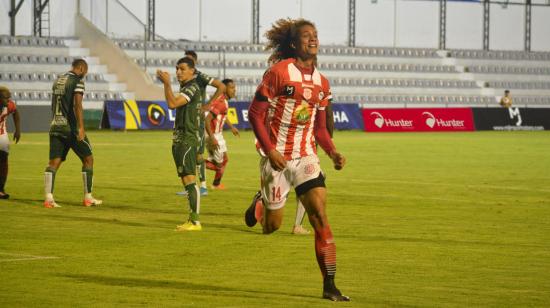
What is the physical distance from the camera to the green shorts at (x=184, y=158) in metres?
13.2

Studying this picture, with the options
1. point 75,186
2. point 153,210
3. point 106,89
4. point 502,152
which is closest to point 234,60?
point 106,89

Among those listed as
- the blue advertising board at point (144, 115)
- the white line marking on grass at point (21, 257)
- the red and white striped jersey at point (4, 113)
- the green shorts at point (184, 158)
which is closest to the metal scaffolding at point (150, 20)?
the blue advertising board at point (144, 115)

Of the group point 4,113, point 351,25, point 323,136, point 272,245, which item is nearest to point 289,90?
point 323,136

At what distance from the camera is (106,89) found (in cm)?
4925

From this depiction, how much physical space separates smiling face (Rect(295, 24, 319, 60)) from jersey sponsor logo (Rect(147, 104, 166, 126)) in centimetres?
3668

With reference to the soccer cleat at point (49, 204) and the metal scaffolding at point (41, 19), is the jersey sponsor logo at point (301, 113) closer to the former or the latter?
the soccer cleat at point (49, 204)

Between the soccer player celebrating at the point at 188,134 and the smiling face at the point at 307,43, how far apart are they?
4.29 meters

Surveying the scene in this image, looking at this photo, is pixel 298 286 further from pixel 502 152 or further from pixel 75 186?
pixel 502 152

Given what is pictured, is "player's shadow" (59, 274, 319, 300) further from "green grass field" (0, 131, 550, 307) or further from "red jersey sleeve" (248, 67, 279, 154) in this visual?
"red jersey sleeve" (248, 67, 279, 154)

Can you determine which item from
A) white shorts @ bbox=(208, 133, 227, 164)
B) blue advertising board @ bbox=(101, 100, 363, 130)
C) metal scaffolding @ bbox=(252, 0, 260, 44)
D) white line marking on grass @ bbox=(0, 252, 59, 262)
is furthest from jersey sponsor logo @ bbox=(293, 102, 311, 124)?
metal scaffolding @ bbox=(252, 0, 260, 44)

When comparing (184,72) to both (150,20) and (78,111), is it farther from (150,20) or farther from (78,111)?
(150,20)

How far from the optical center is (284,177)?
8852 mm

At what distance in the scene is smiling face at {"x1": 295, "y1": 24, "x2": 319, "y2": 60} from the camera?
8852 millimetres

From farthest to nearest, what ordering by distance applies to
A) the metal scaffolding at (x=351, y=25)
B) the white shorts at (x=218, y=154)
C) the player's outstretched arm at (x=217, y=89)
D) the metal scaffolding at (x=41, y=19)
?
the metal scaffolding at (x=351, y=25), the metal scaffolding at (x=41, y=19), the white shorts at (x=218, y=154), the player's outstretched arm at (x=217, y=89)
